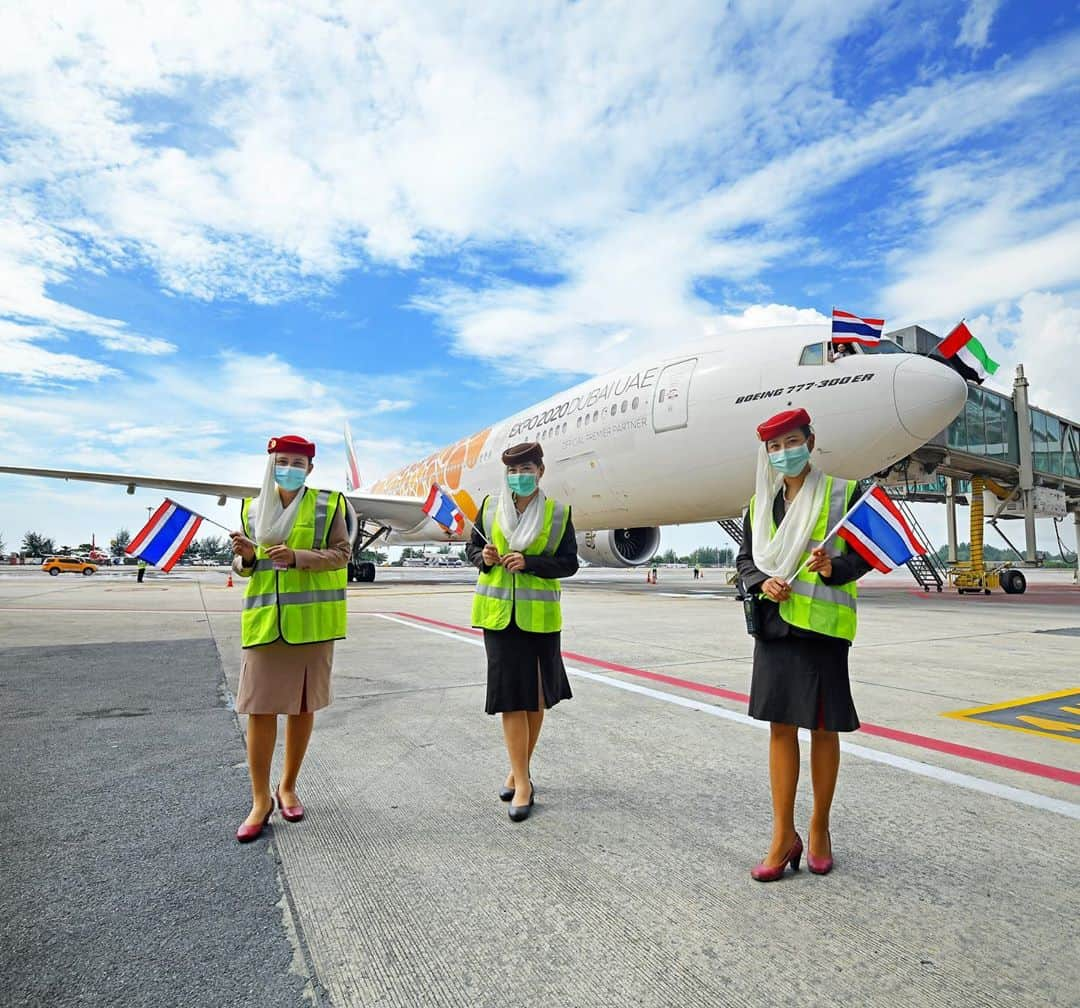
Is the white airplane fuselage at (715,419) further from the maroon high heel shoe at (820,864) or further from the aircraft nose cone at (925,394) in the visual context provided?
the maroon high heel shoe at (820,864)

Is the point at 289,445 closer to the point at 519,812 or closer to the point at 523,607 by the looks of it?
the point at 523,607

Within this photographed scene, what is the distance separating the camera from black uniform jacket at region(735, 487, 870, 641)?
2391 mm

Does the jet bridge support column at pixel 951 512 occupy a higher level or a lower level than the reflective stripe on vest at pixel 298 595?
higher

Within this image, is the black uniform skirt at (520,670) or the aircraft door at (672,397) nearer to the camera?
the black uniform skirt at (520,670)

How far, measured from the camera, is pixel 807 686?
2420 mm

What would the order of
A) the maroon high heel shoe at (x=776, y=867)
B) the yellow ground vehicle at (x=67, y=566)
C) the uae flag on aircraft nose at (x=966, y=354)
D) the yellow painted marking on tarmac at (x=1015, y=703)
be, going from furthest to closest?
the yellow ground vehicle at (x=67, y=566) < the uae flag on aircraft nose at (x=966, y=354) < the yellow painted marking on tarmac at (x=1015, y=703) < the maroon high heel shoe at (x=776, y=867)

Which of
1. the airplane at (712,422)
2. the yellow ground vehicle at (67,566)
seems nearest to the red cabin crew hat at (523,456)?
the airplane at (712,422)

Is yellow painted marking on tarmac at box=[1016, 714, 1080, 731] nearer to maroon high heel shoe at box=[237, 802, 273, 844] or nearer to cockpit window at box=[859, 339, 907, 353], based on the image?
maroon high heel shoe at box=[237, 802, 273, 844]

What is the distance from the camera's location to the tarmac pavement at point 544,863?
5.79 feet

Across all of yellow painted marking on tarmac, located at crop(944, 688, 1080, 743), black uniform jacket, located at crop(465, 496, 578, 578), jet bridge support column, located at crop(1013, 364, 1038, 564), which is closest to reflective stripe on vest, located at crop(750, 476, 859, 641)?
black uniform jacket, located at crop(465, 496, 578, 578)

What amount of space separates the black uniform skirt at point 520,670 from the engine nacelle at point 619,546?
15199 mm

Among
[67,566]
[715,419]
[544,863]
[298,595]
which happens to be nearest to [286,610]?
[298,595]

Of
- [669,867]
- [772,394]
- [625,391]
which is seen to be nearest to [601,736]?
[669,867]

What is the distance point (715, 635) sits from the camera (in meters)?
8.48
